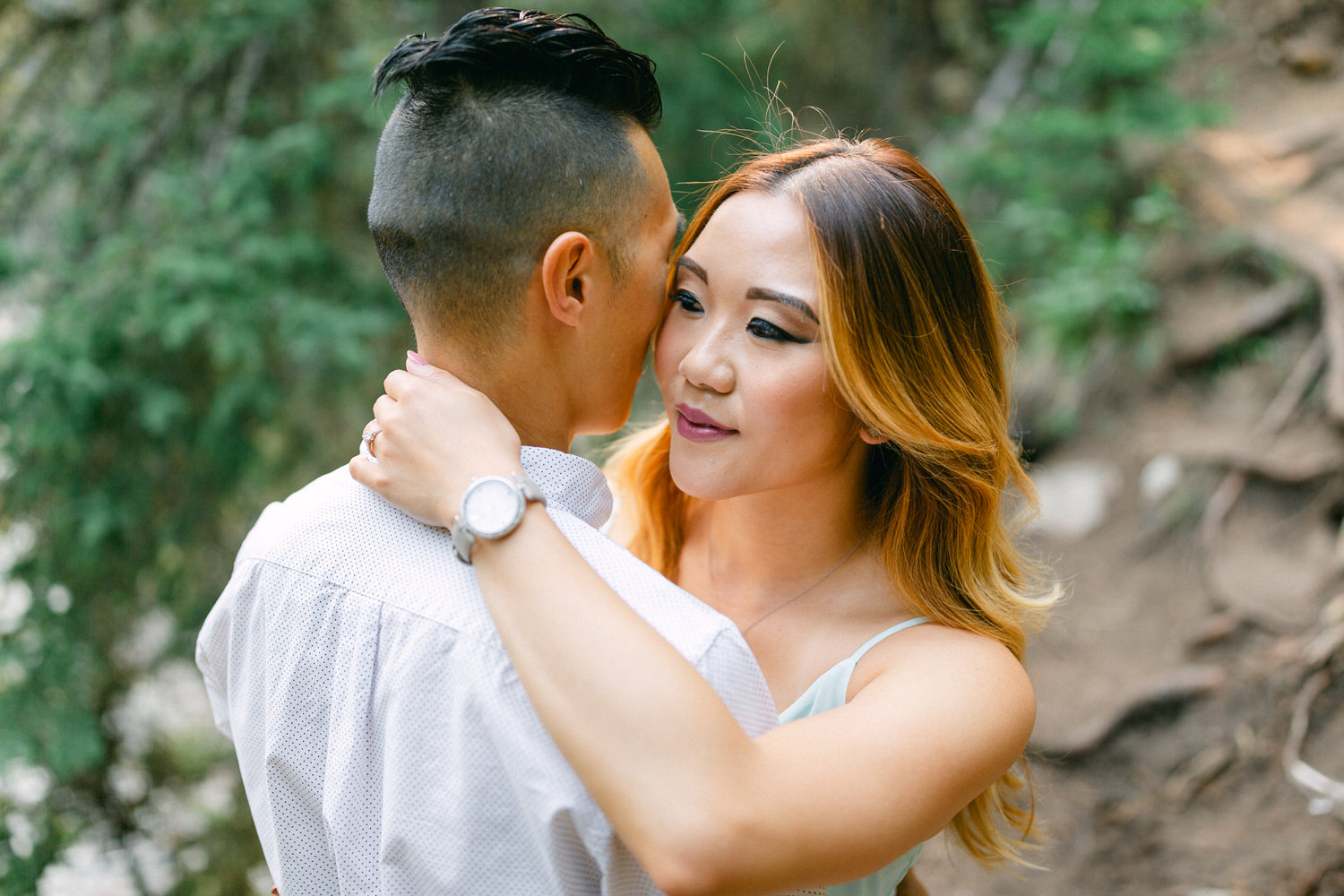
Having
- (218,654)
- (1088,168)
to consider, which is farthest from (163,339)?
(1088,168)

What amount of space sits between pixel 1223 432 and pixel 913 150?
11.9ft

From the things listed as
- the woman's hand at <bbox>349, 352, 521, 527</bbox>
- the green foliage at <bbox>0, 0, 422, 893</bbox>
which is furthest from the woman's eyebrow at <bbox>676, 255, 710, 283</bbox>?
the green foliage at <bbox>0, 0, 422, 893</bbox>

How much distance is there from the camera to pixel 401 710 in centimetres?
132

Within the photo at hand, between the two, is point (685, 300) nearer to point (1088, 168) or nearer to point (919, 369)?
point (919, 369)

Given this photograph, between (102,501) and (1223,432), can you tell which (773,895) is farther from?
(1223,432)

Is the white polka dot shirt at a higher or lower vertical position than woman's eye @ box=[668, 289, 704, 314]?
lower

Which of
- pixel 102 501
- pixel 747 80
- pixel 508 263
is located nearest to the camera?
pixel 508 263

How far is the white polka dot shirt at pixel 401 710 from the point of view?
128cm

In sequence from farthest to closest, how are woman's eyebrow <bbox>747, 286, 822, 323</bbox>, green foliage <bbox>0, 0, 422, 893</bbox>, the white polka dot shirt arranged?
green foliage <bbox>0, 0, 422, 893</bbox> < woman's eyebrow <bbox>747, 286, 822, 323</bbox> < the white polka dot shirt

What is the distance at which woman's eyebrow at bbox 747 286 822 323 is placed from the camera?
1.74 metres

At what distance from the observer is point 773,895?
127cm

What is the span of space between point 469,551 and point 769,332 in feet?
2.39

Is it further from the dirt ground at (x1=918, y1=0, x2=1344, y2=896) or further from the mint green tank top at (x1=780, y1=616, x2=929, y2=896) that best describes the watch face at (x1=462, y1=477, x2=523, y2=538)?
the dirt ground at (x1=918, y1=0, x2=1344, y2=896)

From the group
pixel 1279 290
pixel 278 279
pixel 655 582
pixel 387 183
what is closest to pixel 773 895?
pixel 655 582
